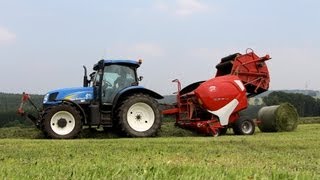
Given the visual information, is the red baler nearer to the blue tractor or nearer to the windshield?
the blue tractor

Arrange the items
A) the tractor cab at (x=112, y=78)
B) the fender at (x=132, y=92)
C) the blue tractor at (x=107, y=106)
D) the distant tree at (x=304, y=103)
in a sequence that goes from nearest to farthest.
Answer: the blue tractor at (x=107, y=106) < the fender at (x=132, y=92) < the tractor cab at (x=112, y=78) < the distant tree at (x=304, y=103)

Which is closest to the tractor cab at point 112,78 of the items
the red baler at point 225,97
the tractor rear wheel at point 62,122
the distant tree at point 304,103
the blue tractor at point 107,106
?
the blue tractor at point 107,106

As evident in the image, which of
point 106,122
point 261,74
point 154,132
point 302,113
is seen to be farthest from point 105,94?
point 302,113

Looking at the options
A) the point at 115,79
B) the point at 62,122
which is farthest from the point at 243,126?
the point at 62,122

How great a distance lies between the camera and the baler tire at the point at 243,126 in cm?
1492

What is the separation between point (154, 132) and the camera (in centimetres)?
1377

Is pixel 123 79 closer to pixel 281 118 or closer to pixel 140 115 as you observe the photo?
pixel 140 115

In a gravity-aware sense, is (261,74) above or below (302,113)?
above

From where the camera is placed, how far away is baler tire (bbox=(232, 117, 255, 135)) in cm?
1492

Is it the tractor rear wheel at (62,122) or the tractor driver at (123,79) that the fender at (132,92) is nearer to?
the tractor driver at (123,79)

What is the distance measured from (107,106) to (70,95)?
3.34 ft

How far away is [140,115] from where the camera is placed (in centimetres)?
1395

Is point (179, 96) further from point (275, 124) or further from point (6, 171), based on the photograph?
point (6, 171)

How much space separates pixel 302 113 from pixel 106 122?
2074 centimetres
